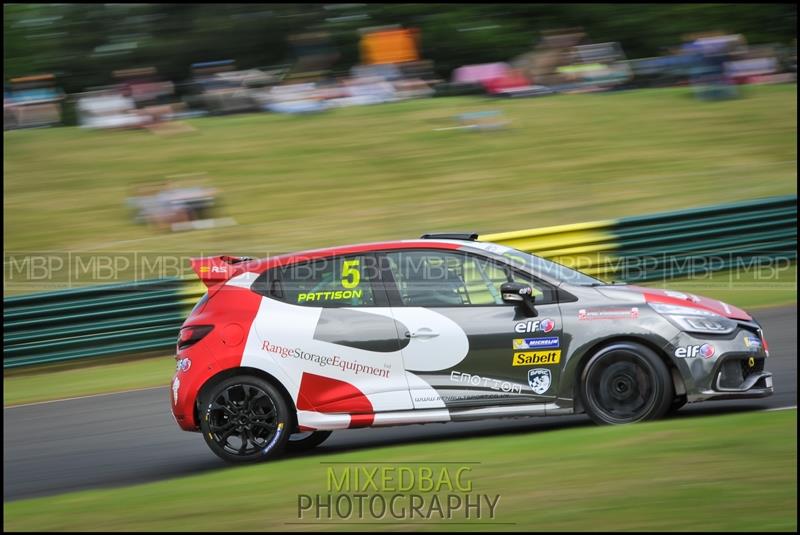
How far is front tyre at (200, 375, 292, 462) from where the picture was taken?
7410 mm

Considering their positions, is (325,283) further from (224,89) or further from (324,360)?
(224,89)

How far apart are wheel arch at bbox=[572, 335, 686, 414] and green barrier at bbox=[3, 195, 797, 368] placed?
584 cm

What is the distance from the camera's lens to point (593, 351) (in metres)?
7.20

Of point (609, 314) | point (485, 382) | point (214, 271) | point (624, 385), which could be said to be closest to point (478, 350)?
point (485, 382)

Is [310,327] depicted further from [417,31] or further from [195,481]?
[417,31]

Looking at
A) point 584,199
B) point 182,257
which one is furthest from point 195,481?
point 584,199

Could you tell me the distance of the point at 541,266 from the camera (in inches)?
299

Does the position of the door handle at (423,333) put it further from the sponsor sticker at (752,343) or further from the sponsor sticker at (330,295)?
the sponsor sticker at (752,343)

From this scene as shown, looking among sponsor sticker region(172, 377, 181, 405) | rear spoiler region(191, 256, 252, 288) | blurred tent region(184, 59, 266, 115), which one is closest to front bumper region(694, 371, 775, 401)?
rear spoiler region(191, 256, 252, 288)

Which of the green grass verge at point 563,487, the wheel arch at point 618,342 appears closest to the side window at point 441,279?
the wheel arch at point 618,342

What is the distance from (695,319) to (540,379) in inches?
47.5

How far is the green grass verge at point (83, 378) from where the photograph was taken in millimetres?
11656

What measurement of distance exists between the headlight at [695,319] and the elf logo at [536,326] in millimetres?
756

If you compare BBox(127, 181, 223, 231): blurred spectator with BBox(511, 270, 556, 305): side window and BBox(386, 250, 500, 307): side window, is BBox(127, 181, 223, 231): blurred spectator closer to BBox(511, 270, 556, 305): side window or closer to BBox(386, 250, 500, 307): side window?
BBox(386, 250, 500, 307): side window
